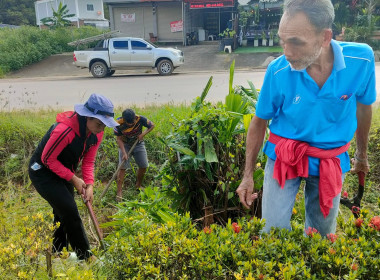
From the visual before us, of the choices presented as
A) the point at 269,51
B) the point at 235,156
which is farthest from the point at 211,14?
the point at 235,156

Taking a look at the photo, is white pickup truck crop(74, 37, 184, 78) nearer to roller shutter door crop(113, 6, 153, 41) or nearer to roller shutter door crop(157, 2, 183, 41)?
roller shutter door crop(157, 2, 183, 41)

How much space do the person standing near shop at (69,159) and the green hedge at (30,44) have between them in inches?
625

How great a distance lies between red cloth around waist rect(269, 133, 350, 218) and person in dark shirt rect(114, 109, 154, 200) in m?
3.07

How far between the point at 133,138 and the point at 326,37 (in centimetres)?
355

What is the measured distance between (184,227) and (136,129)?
10.5 ft

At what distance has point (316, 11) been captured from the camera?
1.82 metres

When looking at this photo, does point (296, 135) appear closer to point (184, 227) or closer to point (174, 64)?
point (184, 227)

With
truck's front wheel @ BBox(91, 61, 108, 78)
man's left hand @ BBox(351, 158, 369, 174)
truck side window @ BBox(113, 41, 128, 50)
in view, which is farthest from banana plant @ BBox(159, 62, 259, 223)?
truck's front wheel @ BBox(91, 61, 108, 78)

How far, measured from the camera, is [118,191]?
4.84 metres

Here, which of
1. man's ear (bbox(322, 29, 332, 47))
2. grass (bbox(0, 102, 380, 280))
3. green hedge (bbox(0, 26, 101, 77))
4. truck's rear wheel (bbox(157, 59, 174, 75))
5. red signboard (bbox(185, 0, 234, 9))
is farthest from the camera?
red signboard (bbox(185, 0, 234, 9))

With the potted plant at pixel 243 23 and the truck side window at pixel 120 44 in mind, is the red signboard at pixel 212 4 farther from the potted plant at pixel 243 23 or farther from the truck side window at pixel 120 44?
the truck side window at pixel 120 44

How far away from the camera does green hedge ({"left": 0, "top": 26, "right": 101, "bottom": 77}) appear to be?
61.5 feet

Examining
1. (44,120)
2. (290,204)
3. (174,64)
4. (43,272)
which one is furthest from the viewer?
(174,64)

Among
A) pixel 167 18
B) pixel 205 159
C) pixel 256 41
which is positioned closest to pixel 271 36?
pixel 256 41
